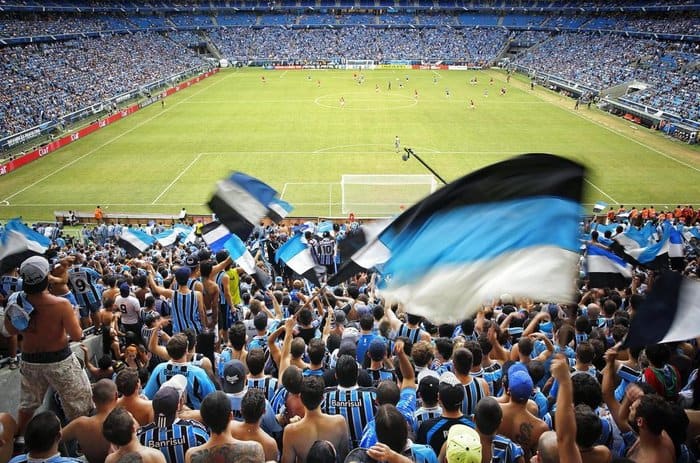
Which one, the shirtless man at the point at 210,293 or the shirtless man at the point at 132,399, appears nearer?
the shirtless man at the point at 132,399

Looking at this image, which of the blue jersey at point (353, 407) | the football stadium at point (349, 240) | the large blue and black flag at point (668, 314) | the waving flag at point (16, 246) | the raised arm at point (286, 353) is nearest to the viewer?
the football stadium at point (349, 240)

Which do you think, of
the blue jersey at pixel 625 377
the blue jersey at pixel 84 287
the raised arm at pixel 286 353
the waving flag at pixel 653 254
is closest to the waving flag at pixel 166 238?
the blue jersey at pixel 84 287

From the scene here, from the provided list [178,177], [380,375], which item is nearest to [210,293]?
[380,375]

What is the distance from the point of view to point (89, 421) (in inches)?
195

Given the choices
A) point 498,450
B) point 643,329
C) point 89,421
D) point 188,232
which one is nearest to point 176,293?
point 89,421

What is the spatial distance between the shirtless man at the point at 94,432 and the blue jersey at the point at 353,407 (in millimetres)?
1985

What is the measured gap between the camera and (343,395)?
5129 mm

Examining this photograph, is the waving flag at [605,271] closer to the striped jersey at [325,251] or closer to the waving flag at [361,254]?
the waving flag at [361,254]

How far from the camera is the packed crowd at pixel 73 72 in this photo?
42.1m

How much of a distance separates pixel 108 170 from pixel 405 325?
30952 mm

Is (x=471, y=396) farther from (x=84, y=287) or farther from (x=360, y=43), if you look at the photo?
(x=360, y=43)

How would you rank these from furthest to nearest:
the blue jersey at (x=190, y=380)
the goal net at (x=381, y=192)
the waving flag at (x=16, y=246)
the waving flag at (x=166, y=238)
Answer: the goal net at (x=381, y=192) → the waving flag at (x=166, y=238) → the waving flag at (x=16, y=246) → the blue jersey at (x=190, y=380)

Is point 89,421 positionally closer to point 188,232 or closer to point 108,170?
point 188,232

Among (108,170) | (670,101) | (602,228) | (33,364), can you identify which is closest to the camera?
(33,364)
